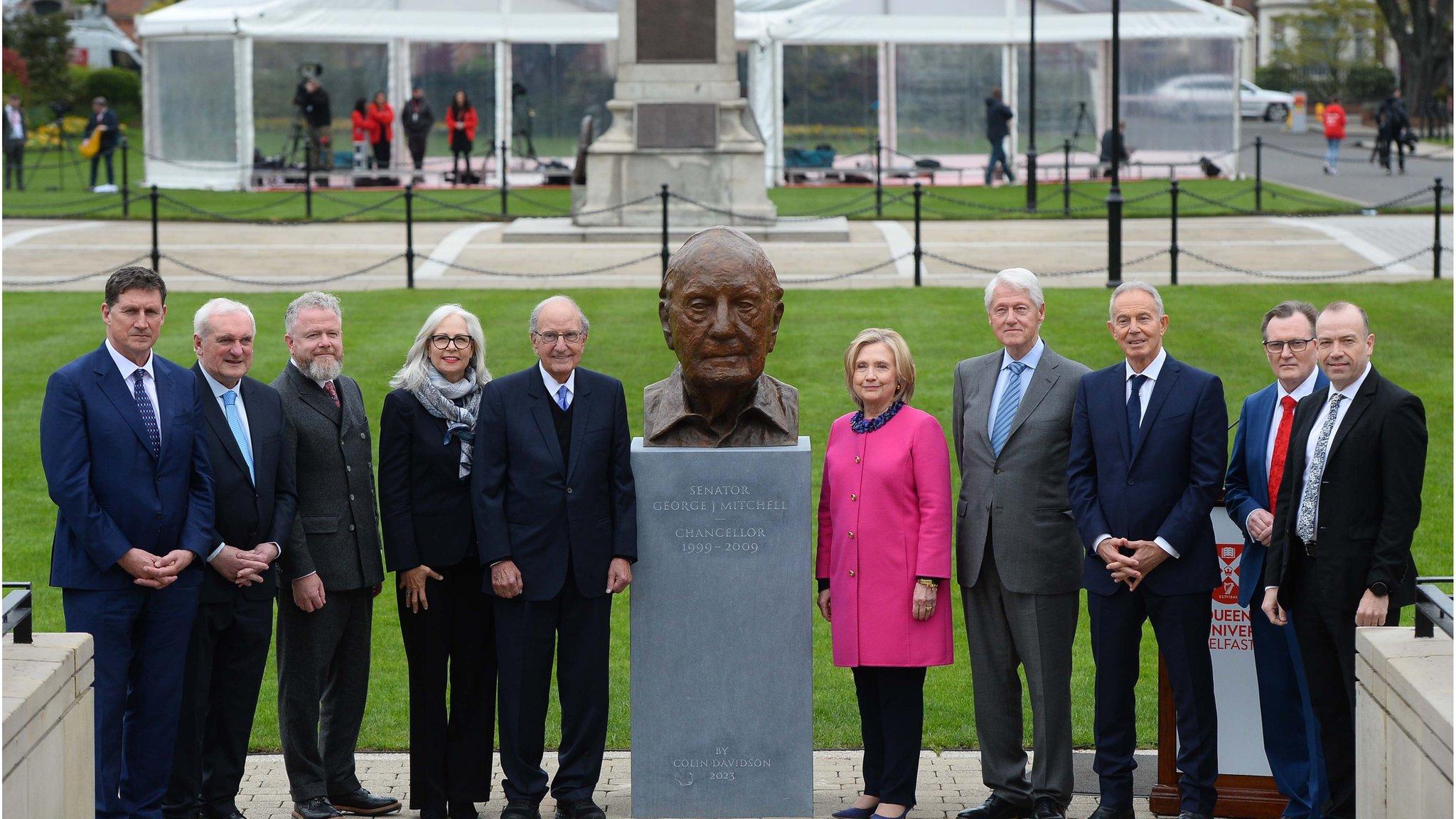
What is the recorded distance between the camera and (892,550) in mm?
6758

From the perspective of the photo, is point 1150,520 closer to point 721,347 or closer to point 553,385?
point 721,347

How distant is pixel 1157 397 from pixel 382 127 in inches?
1155

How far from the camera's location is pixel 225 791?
267 inches

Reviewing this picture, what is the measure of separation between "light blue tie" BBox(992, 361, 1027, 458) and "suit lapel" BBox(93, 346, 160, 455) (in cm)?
317

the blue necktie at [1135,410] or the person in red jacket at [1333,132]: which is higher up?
the person in red jacket at [1333,132]

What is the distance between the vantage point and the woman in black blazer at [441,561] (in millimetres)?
6801

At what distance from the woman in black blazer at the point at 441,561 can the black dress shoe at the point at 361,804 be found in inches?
4.7

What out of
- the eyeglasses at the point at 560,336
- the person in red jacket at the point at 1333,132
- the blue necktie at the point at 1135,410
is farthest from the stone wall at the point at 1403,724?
the person in red jacket at the point at 1333,132

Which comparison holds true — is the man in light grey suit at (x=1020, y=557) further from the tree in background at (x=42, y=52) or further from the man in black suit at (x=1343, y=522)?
the tree in background at (x=42, y=52)

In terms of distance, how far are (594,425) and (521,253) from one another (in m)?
16.2

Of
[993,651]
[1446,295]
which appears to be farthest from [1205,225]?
[993,651]

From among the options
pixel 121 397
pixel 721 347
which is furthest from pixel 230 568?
pixel 721 347

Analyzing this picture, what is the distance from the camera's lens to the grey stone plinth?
6945 millimetres

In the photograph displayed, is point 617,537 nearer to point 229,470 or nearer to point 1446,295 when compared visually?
point 229,470
